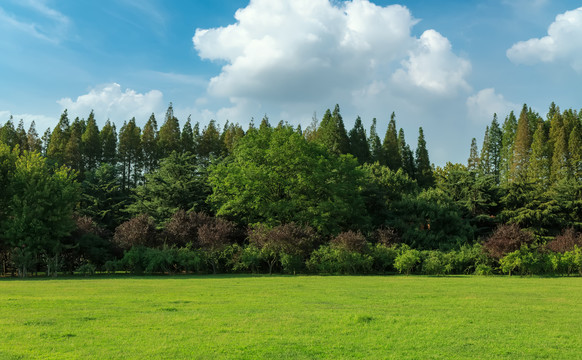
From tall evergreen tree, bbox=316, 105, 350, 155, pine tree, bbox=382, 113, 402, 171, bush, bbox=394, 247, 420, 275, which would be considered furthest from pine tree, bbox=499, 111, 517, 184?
bush, bbox=394, 247, 420, 275

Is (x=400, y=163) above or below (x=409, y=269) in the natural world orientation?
above

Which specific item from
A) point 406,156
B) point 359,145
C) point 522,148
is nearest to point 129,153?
point 359,145

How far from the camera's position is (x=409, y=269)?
29.8 meters

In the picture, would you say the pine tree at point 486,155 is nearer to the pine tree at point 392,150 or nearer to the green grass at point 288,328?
the pine tree at point 392,150

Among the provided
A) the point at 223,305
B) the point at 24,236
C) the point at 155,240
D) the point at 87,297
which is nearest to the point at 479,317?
the point at 223,305

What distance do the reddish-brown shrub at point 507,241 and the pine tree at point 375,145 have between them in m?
40.4

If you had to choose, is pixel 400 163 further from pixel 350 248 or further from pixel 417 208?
pixel 350 248

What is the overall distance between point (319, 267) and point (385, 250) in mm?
4975

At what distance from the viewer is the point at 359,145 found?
66375 mm

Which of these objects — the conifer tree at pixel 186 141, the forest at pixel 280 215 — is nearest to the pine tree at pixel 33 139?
the forest at pixel 280 215

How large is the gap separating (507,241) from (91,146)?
2209 inches

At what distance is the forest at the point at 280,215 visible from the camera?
29766mm

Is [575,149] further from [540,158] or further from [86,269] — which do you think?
[86,269]

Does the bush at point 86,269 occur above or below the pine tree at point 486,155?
below
